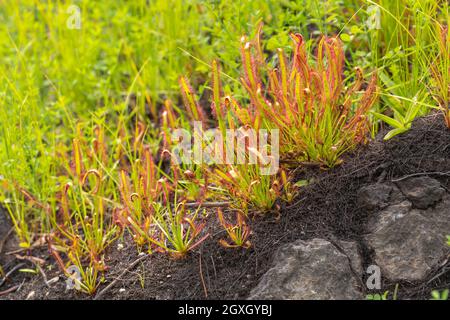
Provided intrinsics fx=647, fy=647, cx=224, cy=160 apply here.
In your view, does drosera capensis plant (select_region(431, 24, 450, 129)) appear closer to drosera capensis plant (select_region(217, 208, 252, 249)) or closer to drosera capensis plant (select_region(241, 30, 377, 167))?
drosera capensis plant (select_region(241, 30, 377, 167))

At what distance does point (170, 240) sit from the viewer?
261 cm

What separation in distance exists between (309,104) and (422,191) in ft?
1.81

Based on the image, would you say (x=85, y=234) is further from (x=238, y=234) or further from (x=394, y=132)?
(x=394, y=132)

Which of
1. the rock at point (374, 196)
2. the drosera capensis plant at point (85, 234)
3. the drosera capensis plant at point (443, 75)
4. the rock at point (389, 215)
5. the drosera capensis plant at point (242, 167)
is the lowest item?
the drosera capensis plant at point (85, 234)

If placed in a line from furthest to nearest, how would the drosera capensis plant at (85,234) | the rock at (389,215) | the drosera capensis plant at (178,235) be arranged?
A: the drosera capensis plant at (85,234) < the drosera capensis plant at (178,235) < the rock at (389,215)

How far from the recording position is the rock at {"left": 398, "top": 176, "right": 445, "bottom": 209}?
8.14 feet

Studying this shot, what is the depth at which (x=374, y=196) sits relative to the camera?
2.56 m

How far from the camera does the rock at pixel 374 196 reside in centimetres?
254

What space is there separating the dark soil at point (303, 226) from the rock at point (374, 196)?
3 cm

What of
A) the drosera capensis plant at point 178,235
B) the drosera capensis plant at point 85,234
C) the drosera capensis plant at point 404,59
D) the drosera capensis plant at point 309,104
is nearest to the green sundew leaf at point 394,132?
the drosera capensis plant at point 404,59

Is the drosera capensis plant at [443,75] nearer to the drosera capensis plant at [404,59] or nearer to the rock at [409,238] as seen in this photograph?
the drosera capensis plant at [404,59]

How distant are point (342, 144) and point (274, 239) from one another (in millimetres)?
499
